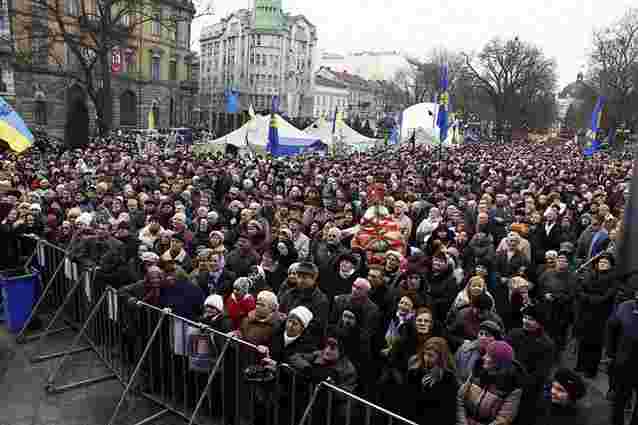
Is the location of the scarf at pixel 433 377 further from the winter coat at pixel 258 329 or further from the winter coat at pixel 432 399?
the winter coat at pixel 258 329

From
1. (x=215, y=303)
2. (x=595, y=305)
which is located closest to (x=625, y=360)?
(x=595, y=305)

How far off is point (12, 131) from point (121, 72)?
138 feet

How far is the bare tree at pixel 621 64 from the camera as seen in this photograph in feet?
150

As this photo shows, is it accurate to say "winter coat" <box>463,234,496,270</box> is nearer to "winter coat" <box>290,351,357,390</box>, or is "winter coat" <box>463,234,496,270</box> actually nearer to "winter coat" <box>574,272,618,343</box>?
Answer: "winter coat" <box>574,272,618,343</box>

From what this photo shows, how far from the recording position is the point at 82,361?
6.12 meters

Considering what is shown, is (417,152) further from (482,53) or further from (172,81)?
(482,53)

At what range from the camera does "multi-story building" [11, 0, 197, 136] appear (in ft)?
125

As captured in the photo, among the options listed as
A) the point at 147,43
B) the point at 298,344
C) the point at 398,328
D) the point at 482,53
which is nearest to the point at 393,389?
the point at 398,328

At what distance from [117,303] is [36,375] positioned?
141cm

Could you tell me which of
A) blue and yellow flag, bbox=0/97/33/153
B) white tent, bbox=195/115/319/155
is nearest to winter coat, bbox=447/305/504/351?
blue and yellow flag, bbox=0/97/33/153

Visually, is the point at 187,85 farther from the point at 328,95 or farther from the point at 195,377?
the point at 195,377

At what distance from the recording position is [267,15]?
86.8 meters

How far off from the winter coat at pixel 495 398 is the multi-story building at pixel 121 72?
30537mm

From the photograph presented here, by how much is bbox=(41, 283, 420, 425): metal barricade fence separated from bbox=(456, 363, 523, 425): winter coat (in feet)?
2.15
